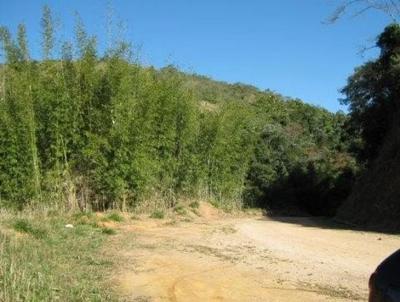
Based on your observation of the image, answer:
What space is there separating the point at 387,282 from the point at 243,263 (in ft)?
18.1

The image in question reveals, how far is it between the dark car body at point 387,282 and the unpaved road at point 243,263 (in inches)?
125

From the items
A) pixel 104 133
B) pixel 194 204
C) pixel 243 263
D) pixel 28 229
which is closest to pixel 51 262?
pixel 28 229

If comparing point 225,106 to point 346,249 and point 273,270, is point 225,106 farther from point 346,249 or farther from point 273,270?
point 273,270

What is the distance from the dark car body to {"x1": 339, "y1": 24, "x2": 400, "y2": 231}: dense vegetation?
11242 millimetres

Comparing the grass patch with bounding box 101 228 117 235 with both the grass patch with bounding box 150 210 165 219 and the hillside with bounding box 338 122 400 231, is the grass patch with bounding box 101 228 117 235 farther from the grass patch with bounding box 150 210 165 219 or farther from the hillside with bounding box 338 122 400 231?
the hillside with bounding box 338 122 400 231

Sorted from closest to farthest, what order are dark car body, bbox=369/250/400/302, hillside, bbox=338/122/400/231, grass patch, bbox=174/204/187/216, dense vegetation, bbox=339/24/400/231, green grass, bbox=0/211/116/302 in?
1. dark car body, bbox=369/250/400/302
2. green grass, bbox=0/211/116/302
3. hillside, bbox=338/122/400/231
4. dense vegetation, bbox=339/24/400/231
5. grass patch, bbox=174/204/187/216

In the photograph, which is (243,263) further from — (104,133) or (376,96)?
(376,96)

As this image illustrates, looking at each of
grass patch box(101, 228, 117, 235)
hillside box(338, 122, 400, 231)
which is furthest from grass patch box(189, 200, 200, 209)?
grass patch box(101, 228, 117, 235)

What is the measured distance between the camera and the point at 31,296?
5.11m

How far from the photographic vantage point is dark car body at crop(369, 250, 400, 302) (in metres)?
2.93

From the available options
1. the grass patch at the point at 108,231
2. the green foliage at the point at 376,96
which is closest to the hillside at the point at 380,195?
the green foliage at the point at 376,96

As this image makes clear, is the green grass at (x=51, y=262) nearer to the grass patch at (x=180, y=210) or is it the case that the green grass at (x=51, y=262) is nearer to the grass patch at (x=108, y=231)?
the grass patch at (x=108, y=231)

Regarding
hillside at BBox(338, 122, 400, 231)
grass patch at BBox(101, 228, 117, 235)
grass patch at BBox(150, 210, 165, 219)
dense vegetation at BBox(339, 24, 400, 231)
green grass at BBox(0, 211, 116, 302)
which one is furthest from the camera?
dense vegetation at BBox(339, 24, 400, 231)

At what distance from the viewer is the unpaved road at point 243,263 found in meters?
6.52
